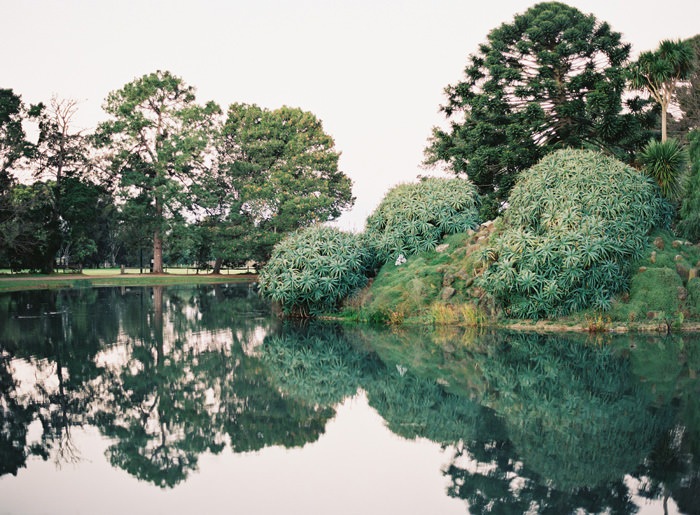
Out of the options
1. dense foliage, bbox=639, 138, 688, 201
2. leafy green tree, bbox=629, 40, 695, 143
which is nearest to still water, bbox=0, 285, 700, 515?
dense foliage, bbox=639, 138, 688, 201

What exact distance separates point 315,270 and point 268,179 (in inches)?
1314

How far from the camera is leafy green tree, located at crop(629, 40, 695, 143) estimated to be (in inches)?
992

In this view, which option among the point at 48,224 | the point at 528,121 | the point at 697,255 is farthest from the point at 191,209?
the point at 697,255

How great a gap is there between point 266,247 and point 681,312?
4128cm

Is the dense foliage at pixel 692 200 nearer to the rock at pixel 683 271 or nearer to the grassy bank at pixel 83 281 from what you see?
the rock at pixel 683 271

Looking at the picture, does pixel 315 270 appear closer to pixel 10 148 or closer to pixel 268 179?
pixel 268 179

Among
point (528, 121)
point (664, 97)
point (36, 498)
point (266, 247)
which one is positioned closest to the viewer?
point (36, 498)

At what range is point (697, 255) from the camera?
2036 cm

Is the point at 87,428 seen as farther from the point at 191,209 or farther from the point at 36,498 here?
the point at 191,209

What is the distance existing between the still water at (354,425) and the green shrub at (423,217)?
24.7ft

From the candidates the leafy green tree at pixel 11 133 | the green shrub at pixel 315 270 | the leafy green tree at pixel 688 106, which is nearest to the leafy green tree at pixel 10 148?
the leafy green tree at pixel 11 133

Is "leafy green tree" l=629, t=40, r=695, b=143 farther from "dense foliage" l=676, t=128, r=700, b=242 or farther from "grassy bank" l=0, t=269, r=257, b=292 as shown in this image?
"grassy bank" l=0, t=269, r=257, b=292

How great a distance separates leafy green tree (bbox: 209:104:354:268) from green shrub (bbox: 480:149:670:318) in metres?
33.4

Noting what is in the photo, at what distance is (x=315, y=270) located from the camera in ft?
72.1
